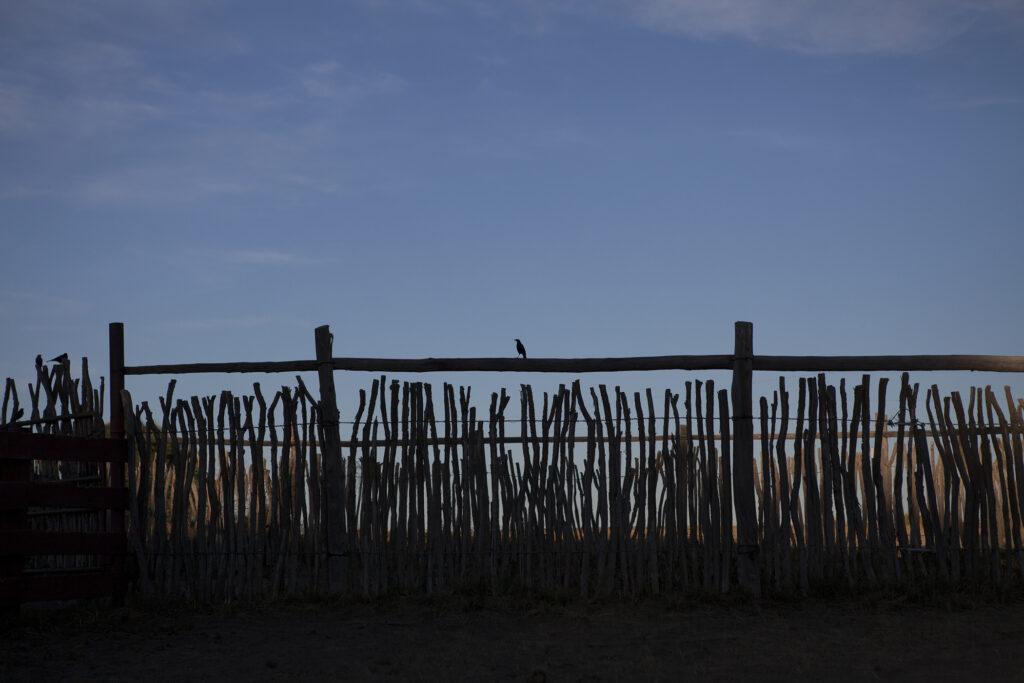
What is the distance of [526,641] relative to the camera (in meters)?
5.70

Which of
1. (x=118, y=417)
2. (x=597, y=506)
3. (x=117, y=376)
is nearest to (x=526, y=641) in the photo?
(x=597, y=506)

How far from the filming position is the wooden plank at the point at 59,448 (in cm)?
652

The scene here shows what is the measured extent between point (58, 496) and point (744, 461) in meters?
4.66

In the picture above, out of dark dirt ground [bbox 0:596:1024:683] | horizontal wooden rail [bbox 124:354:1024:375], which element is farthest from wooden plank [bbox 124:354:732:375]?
dark dirt ground [bbox 0:596:1024:683]

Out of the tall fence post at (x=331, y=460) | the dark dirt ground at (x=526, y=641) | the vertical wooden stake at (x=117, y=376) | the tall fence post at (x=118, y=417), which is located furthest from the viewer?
the vertical wooden stake at (x=117, y=376)

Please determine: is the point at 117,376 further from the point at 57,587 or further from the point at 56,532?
the point at 57,587

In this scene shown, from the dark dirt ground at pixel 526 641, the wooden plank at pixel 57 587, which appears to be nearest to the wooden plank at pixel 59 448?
the wooden plank at pixel 57 587

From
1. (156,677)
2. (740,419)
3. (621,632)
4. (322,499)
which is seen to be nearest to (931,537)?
(740,419)

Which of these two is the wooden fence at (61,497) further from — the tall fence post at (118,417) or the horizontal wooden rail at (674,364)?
the horizontal wooden rail at (674,364)

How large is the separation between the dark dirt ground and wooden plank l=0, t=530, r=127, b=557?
400 millimetres

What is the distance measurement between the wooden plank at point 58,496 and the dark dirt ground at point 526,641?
71 cm

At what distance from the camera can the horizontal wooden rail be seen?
6859 millimetres

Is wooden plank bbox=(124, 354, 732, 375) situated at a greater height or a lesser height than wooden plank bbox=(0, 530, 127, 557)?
greater

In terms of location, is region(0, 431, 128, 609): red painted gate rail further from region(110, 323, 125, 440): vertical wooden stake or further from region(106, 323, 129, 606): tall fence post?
region(110, 323, 125, 440): vertical wooden stake
